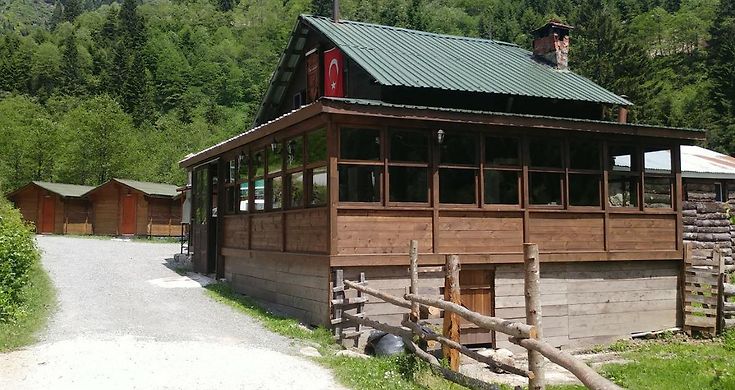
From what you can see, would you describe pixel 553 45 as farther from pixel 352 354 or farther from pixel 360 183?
pixel 352 354

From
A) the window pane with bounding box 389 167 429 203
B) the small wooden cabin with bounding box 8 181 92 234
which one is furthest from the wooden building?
the small wooden cabin with bounding box 8 181 92 234

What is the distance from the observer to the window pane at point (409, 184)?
12.5m

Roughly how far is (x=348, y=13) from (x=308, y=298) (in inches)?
3719

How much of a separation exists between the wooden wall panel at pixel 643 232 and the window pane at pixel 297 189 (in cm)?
696

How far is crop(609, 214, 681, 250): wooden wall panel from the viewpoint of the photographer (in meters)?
14.7

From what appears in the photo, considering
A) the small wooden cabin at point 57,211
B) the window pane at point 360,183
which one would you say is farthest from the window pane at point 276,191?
the small wooden cabin at point 57,211

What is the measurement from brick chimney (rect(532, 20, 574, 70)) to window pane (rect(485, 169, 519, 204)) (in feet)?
21.4

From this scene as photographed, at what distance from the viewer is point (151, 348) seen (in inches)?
388

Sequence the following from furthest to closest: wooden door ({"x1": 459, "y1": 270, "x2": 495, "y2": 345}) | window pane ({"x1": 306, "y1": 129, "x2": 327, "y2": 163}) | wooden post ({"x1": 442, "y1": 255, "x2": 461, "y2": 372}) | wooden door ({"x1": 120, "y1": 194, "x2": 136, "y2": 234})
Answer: wooden door ({"x1": 120, "y1": 194, "x2": 136, "y2": 234})
wooden door ({"x1": 459, "y1": 270, "x2": 495, "y2": 345})
window pane ({"x1": 306, "y1": 129, "x2": 327, "y2": 163})
wooden post ({"x1": 442, "y1": 255, "x2": 461, "y2": 372})

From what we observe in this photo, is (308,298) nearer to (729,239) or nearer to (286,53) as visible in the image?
(286,53)

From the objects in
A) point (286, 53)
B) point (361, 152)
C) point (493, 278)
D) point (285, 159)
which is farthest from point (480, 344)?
point (286, 53)

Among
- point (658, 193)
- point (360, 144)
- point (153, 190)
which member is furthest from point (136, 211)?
point (658, 193)

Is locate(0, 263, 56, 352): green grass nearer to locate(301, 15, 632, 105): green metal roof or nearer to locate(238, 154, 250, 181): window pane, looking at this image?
locate(238, 154, 250, 181): window pane

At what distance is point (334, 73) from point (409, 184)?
14.4 feet
